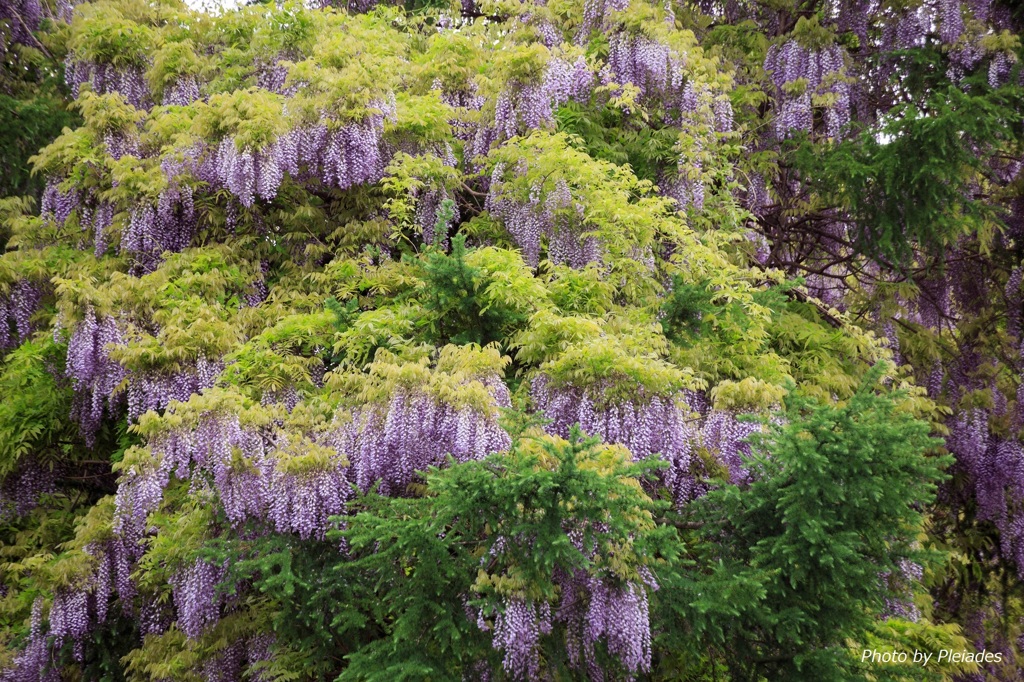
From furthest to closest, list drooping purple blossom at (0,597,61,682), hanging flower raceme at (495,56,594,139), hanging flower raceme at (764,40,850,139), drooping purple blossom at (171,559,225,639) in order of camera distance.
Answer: hanging flower raceme at (764,40,850,139) → hanging flower raceme at (495,56,594,139) → drooping purple blossom at (0,597,61,682) → drooping purple blossom at (171,559,225,639)

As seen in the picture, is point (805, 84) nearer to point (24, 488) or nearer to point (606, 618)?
point (606, 618)

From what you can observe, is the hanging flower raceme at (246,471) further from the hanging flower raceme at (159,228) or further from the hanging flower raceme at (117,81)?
the hanging flower raceme at (117,81)

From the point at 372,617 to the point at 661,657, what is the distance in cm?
171

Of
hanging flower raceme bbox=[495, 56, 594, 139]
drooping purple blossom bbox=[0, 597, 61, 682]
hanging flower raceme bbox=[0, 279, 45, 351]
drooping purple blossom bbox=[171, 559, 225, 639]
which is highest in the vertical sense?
hanging flower raceme bbox=[495, 56, 594, 139]

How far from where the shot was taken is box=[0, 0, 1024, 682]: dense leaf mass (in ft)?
15.7

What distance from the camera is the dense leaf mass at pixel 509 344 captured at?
4.80 meters

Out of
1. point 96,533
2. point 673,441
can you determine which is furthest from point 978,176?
point 96,533

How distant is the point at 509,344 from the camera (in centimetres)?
659

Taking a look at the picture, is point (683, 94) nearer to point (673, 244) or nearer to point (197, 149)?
point (673, 244)

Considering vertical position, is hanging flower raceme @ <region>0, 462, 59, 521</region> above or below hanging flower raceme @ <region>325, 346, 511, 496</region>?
below

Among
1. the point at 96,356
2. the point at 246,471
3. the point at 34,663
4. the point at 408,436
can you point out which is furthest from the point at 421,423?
the point at 34,663

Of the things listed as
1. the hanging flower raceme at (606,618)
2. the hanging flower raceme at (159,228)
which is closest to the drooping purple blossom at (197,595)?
the hanging flower raceme at (606,618)

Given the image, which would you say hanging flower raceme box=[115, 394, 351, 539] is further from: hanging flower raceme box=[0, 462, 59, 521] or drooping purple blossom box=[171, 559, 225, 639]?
hanging flower raceme box=[0, 462, 59, 521]

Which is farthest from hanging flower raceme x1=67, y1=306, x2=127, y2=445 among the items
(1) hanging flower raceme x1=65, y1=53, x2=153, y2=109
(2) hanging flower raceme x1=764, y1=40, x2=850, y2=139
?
(2) hanging flower raceme x1=764, y1=40, x2=850, y2=139
